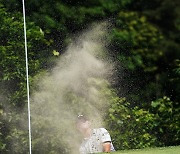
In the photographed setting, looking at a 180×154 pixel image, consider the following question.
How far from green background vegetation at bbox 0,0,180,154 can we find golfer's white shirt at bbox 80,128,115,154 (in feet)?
3.71

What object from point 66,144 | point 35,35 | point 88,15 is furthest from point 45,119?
point 88,15

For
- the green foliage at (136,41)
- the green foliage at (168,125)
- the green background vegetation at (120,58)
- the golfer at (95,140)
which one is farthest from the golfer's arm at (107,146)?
the green foliage at (136,41)

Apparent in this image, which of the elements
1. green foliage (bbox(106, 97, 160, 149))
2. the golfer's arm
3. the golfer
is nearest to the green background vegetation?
green foliage (bbox(106, 97, 160, 149))

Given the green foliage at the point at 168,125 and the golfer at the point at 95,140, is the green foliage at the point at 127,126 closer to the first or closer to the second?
the green foliage at the point at 168,125

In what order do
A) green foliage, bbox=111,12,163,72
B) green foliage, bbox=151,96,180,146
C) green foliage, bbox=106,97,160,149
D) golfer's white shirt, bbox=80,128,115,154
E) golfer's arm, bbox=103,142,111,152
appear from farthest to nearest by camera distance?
green foliage, bbox=111,12,163,72
green foliage, bbox=151,96,180,146
green foliage, bbox=106,97,160,149
golfer's white shirt, bbox=80,128,115,154
golfer's arm, bbox=103,142,111,152

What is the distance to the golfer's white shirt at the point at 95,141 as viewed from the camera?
246 inches

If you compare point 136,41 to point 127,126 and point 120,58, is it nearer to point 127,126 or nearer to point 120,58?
point 120,58

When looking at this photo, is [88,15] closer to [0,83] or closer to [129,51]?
[129,51]

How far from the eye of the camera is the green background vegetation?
301 inches

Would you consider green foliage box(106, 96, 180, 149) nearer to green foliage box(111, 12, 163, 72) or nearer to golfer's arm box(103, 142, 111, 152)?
green foliage box(111, 12, 163, 72)

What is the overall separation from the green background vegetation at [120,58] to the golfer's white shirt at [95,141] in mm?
1130

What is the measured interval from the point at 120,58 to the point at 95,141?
2139mm

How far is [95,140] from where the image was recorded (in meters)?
6.34

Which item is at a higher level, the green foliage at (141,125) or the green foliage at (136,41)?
the green foliage at (136,41)
